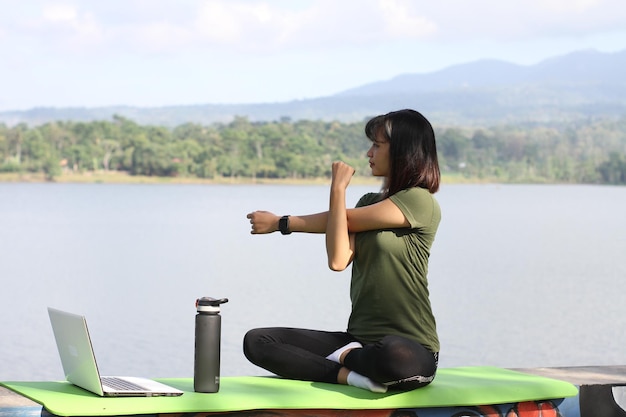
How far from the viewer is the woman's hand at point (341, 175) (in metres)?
3.23

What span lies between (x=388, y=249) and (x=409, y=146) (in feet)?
1.00

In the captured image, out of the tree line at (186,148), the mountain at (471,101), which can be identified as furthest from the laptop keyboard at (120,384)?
the mountain at (471,101)

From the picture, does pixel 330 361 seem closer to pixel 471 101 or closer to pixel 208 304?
pixel 208 304

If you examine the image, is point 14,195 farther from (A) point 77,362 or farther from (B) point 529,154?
(A) point 77,362

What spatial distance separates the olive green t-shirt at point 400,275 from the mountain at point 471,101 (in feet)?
247

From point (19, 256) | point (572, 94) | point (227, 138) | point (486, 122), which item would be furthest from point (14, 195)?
point (572, 94)

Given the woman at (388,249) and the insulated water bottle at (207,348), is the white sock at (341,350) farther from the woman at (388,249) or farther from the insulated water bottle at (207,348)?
the insulated water bottle at (207,348)

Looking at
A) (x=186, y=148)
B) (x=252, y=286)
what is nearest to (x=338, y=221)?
(x=252, y=286)

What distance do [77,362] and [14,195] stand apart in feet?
146

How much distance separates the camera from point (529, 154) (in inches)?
2734

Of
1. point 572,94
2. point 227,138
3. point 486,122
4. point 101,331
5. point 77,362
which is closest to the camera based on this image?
point 77,362

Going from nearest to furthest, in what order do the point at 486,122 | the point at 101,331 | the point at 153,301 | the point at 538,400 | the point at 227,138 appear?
1. the point at 538,400
2. the point at 101,331
3. the point at 153,301
4. the point at 227,138
5. the point at 486,122

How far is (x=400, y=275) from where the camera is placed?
10.6 feet

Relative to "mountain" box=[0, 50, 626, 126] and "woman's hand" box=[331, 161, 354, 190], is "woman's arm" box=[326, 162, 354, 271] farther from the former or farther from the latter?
"mountain" box=[0, 50, 626, 126]
